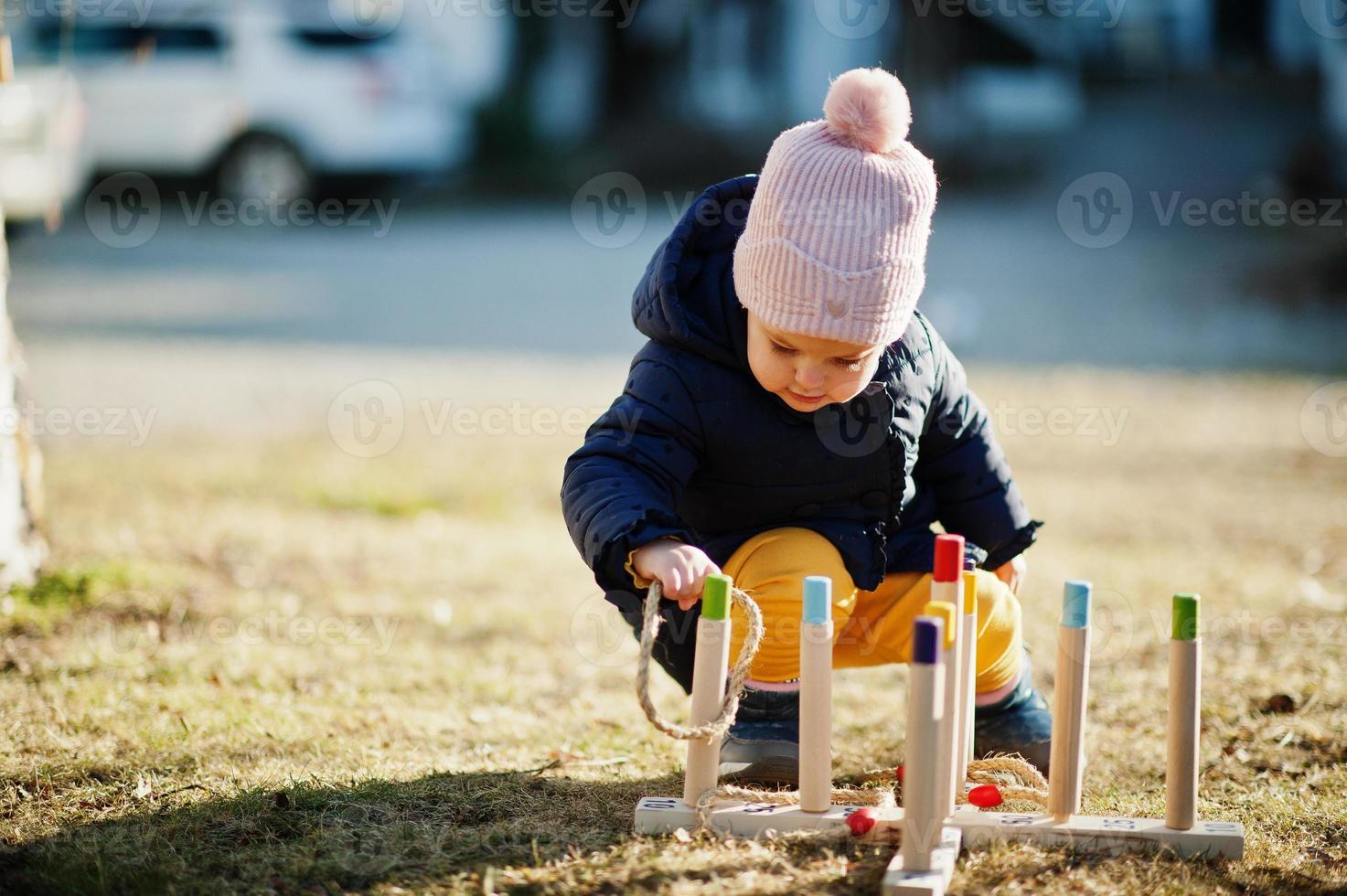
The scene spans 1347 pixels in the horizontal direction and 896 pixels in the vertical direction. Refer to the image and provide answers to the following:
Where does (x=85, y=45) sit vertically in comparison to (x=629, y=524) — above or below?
above

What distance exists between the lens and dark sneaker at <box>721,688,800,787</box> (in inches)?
119

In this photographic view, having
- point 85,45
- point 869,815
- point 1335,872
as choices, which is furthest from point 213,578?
point 85,45

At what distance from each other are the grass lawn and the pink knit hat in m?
1.01

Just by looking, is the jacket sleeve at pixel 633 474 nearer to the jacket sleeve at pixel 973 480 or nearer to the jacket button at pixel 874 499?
the jacket button at pixel 874 499

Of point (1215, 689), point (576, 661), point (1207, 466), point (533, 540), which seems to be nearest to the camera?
point (1215, 689)

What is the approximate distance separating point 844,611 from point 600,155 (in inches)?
648

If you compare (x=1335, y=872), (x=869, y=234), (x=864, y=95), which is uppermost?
(x=864, y=95)

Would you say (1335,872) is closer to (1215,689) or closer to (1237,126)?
(1215,689)

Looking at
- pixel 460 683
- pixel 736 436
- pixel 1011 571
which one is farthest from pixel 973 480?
pixel 460 683

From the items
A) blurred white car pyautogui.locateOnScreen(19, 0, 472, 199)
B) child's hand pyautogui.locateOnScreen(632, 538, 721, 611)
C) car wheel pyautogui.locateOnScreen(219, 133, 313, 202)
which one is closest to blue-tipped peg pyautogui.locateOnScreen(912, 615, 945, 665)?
child's hand pyautogui.locateOnScreen(632, 538, 721, 611)

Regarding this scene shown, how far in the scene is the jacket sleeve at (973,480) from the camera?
3305 mm

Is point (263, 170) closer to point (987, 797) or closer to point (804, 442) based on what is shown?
point (804, 442)

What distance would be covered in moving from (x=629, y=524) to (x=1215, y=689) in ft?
6.95

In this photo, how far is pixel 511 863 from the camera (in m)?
2.61
